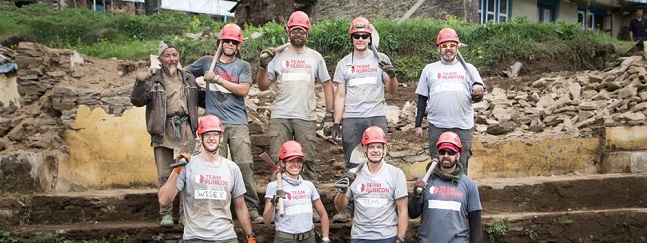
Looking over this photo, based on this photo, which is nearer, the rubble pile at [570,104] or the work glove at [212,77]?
the work glove at [212,77]

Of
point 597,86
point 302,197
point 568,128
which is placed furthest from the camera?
point 597,86

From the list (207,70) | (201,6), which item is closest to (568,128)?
(207,70)

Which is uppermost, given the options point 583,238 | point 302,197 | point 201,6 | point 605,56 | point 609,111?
point 201,6

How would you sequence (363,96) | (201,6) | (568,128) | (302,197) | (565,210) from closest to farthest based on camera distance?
1. (302,197)
2. (363,96)
3. (565,210)
4. (568,128)
5. (201,6)

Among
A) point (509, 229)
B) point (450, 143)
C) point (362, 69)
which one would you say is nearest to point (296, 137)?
point (362, 69)

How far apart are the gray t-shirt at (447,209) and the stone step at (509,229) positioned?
0.83m

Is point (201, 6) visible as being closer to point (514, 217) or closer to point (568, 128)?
point (568, 128)

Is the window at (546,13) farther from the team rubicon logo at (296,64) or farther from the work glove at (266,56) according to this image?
the work glove at (266,56)

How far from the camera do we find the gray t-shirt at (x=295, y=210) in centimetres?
566

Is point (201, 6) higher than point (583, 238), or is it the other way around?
point (201, 6)

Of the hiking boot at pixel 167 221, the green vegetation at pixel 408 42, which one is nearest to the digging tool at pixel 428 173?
the hiking boot at pixel 167 221

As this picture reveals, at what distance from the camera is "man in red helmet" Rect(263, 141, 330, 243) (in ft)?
18.5

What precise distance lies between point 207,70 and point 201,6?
1889cm

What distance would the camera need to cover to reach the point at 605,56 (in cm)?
1438
